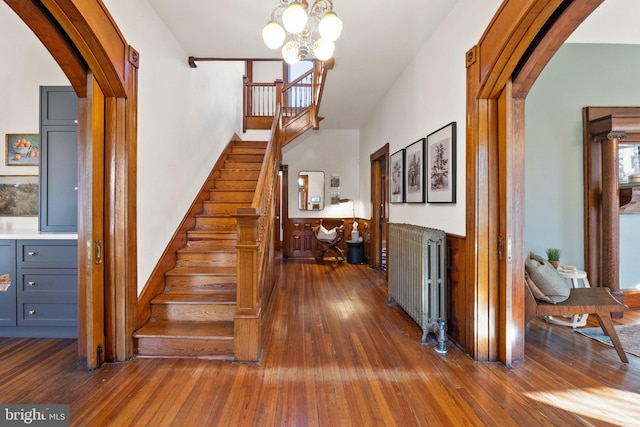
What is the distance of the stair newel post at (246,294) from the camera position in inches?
90.4

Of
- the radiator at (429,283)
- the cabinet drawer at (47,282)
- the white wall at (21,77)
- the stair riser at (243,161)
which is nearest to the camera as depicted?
the radiator at (429,283)

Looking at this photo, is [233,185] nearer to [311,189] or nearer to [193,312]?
[193,312]

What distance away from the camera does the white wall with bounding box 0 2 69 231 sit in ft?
9.77

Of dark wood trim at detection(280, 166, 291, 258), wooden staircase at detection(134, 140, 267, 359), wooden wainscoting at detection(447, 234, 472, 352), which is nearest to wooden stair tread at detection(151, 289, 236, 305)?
wooden staircase at detection(134, 140, 267, 359)

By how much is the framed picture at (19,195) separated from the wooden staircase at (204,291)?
1.65 m

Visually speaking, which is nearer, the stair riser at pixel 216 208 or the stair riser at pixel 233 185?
the stair riser at pixel 216 208

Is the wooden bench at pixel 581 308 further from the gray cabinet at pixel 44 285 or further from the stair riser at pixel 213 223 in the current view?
the gray cabinet at pixel 44 285

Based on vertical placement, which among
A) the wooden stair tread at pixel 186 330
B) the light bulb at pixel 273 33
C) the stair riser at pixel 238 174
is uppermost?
the light bulb at pixel 273 33

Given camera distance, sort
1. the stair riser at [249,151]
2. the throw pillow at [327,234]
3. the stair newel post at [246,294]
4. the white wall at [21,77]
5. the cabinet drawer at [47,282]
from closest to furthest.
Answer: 1. the stair newel post at [246,294]
2. the cabinet drawer at [47,282]
3. the white wall at [21,77]
4. the stair riser at [249,151]
5. the throw pillow at [327,234]

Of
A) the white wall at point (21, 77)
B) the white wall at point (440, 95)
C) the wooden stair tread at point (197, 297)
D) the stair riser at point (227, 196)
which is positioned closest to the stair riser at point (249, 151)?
the stair riser at point (227, 196)

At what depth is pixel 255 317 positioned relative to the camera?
2.33 m

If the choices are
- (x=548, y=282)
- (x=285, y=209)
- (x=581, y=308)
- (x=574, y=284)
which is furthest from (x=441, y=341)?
(x=285, y=209)

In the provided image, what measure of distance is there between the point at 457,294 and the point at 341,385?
1.31m

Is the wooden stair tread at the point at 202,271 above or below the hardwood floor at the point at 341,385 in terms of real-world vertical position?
above
